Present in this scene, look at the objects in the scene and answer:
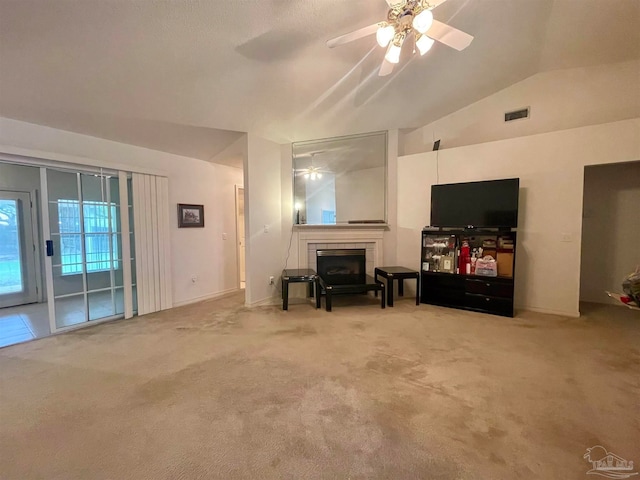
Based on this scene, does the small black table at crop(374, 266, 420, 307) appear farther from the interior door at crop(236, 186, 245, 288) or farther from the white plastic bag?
the interior door at crop(236, 186, 245, 288)

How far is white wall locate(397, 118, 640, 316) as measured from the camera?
132 inches

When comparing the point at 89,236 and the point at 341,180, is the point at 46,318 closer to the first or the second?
the point at 89,236

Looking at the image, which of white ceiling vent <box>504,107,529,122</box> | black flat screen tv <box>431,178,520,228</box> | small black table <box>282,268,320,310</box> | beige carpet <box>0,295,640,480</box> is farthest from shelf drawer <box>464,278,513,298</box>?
white ceiling vent <box>504,107,529,122</box>

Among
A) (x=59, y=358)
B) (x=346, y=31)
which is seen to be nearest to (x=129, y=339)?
(x=59, y=358)

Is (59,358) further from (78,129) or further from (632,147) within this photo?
(632,147)

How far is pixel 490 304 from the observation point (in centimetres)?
372

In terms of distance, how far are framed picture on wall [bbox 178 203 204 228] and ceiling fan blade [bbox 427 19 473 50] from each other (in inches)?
158

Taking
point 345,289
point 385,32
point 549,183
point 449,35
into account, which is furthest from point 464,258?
point 385,32

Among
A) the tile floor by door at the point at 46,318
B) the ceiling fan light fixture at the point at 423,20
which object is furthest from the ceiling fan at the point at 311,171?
the tile floor by door at the point at 46,318

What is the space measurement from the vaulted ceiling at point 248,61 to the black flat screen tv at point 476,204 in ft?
4.64

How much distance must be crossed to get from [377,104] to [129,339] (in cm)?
439

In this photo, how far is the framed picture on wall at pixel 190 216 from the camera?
14.6 feet

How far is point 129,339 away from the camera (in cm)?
303

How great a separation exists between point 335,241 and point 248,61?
2863 millimetres
